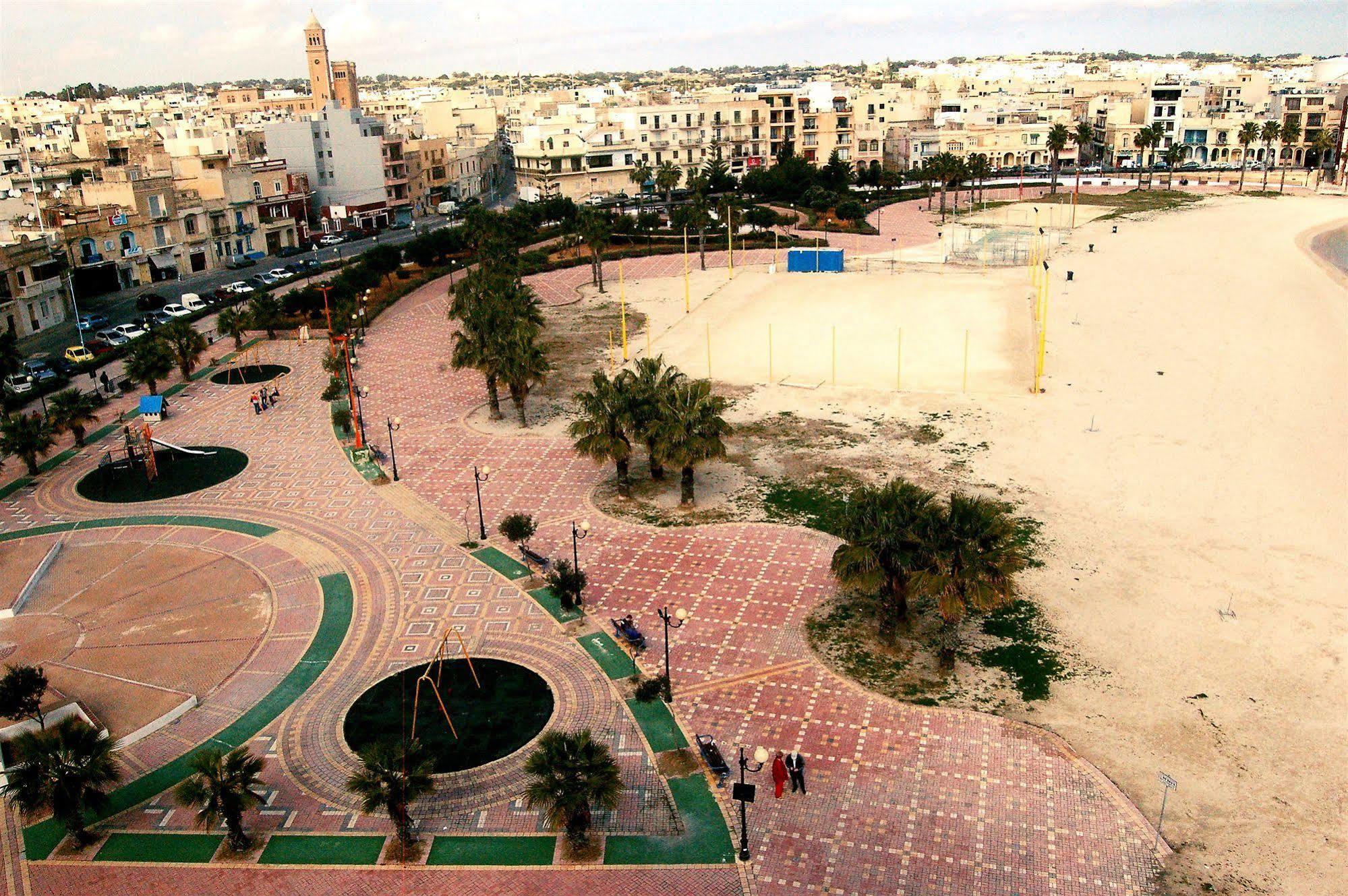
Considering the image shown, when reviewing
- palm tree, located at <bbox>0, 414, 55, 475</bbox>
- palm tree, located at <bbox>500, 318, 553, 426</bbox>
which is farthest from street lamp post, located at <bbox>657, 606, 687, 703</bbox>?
palm tree, located at <bbox>0, 414, 55, 475</bbox>

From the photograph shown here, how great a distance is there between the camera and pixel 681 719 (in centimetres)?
2242

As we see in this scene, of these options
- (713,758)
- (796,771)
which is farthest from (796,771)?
(713,758)

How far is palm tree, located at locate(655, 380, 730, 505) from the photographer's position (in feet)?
103

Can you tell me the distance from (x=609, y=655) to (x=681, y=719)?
11.1ft

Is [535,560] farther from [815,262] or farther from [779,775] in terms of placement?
[815,262]

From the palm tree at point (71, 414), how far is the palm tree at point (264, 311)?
44.4 feet

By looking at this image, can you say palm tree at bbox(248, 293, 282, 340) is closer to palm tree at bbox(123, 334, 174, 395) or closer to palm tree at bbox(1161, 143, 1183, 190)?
palm tree at bbox(123, 334, 174, 395)

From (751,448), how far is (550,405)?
410 inches

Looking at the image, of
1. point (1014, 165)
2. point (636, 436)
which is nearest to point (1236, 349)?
point (636, 436)

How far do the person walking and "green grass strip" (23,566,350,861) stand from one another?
11.6 metres

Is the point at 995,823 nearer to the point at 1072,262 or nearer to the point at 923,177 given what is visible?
the point at 1072,262

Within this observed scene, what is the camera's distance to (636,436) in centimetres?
3294

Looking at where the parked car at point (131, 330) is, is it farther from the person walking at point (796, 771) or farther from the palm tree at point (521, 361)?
the person walking at point (796, 771)

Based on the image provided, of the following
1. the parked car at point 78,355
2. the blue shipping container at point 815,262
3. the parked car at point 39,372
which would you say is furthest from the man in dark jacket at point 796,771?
the blue shipping container at point 815,262
